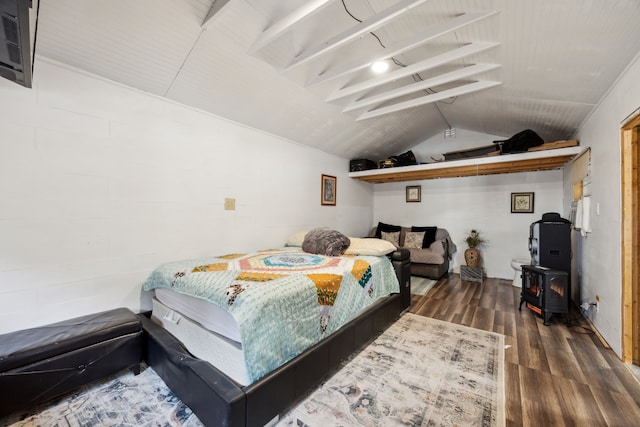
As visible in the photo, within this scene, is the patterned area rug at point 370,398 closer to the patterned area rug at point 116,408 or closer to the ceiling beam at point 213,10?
the patterned area rug at point 116,408

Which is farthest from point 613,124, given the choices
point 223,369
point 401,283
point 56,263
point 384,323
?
point 56,263

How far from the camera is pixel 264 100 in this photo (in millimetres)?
2764

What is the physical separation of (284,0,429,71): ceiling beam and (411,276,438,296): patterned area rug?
334cm

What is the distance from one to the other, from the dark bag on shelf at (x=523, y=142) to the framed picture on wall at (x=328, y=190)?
8.67 ft

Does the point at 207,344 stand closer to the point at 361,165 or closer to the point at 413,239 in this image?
the point at 361,165

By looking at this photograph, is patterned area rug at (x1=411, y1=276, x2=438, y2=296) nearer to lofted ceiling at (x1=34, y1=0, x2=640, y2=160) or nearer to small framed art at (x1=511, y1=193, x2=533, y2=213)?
small framed art at (x1=511, y1=193, x2=533, y2=213)

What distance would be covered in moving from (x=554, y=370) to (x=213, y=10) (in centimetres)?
364

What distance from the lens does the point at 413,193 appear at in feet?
18.0

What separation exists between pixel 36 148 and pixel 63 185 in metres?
0.28

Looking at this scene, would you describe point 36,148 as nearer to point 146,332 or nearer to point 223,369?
point 146,332

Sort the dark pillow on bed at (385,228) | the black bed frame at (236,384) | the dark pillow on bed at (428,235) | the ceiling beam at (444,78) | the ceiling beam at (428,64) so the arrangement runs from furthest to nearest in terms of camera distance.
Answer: the dark pillow on bed at (385,228) → the dark pillow on bed at (428,235) → the ceiling beam at (444,78) → the ceiling beam at (428,64) → the black bed frame at (236,384)

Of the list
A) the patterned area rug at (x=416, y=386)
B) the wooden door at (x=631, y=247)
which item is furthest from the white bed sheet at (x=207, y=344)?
the wooden door at (x=631, y=247)

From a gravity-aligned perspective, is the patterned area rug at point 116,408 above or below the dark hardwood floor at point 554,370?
below

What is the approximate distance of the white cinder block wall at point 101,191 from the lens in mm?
1682
